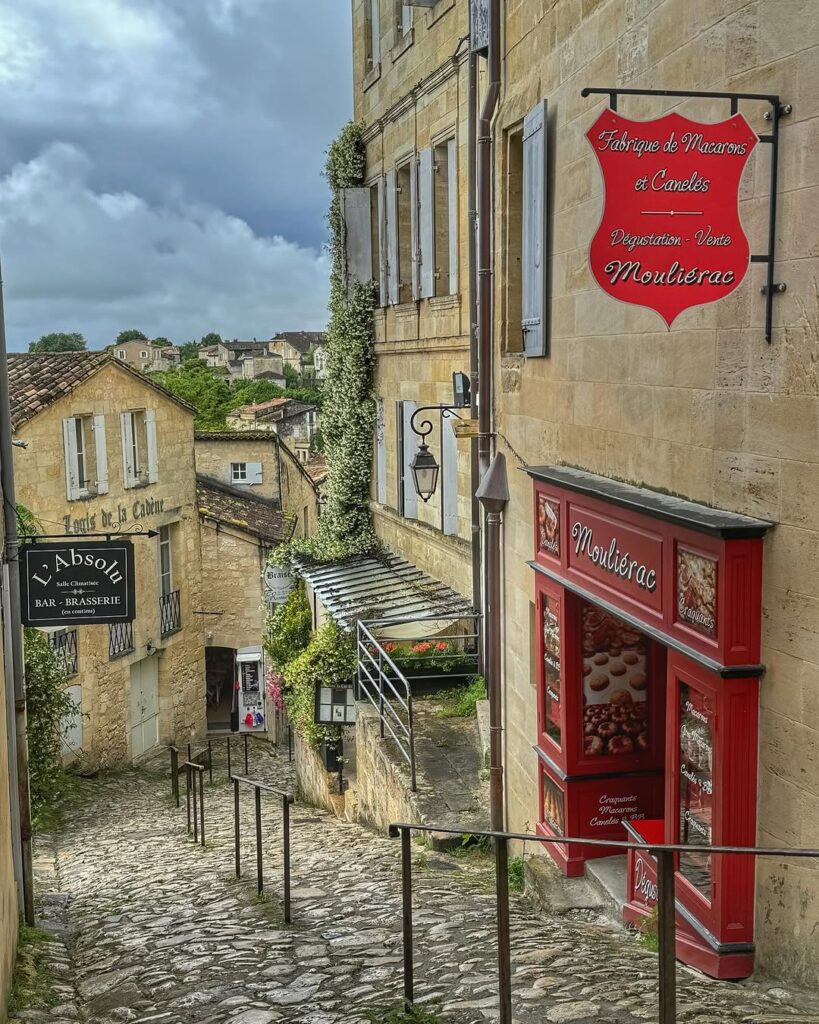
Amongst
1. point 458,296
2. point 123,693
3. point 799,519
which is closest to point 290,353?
point 123,693

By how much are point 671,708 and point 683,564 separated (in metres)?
0.82

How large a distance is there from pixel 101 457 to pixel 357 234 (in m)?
7.68

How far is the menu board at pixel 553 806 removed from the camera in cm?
793

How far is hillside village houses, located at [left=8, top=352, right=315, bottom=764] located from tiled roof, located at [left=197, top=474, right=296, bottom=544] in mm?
56

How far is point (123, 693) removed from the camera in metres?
23.0

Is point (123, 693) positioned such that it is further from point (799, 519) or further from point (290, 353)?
point (290, 353)

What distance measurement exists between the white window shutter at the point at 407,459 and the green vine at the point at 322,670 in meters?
2.30

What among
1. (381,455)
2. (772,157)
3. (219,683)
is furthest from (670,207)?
(219,683)

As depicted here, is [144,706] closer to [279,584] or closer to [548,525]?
[279,584]

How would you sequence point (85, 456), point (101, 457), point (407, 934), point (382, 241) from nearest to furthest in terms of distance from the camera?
1. point (407, 934)
2. point (382, 241)
3. point (85, 456)
4. point (101, 457)

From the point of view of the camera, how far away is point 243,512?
A: 28.7 m

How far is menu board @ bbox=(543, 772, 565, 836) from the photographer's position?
7.93 m

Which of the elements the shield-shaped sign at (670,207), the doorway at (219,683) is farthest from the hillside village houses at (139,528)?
the shield-shaped sign at (670,207)

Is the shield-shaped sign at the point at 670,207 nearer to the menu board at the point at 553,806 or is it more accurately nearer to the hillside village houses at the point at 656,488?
the hillside village houses at the point at 656,488
